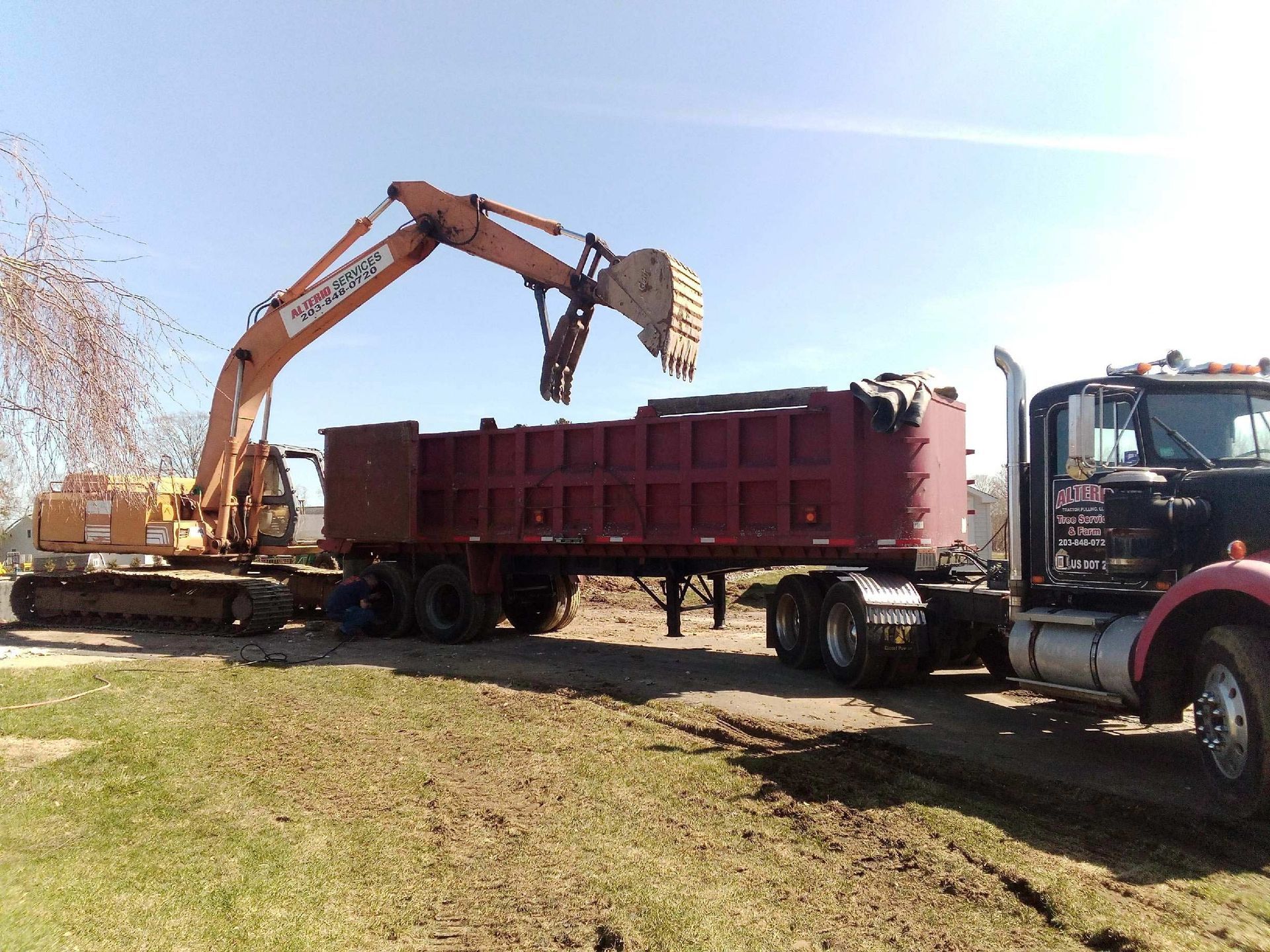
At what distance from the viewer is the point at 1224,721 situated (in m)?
5.21

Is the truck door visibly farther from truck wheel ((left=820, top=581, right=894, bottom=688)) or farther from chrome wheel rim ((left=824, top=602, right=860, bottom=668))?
chrome wheel rim ((left=824, top=602, right=860, bottom=668))

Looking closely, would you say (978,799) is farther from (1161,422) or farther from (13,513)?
(13,513)

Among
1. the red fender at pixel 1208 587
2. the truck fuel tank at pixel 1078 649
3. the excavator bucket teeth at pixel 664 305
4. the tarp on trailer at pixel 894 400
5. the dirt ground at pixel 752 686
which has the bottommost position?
the dirt ground at pixel 752 686

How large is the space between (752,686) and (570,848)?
538cm

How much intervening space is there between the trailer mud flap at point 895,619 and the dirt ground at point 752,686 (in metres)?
0.54

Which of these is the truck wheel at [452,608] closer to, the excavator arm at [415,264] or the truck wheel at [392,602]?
the truck wheel at [392,602]

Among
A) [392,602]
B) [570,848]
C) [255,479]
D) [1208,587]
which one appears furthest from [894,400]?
[255,479]

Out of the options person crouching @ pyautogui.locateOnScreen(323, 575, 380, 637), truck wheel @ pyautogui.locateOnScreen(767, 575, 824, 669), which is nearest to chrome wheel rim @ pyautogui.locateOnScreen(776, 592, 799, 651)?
truck wheel @ pyautogui.locateOnScreen(767, 575, 824, 669)

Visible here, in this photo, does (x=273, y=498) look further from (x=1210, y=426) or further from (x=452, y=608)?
(x=1210, y=426)

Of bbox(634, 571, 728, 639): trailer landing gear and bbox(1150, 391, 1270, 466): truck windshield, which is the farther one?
bbox(634, 571, 728, 639): trailer landing gear

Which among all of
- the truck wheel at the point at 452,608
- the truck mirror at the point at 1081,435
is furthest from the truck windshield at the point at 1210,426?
the truck wheel at the point at 452,608

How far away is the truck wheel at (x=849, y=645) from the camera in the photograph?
912cm

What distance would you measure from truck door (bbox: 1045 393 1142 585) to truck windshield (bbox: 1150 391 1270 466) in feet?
0.66

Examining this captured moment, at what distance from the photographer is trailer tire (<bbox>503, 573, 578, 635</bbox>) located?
15.0 meters
